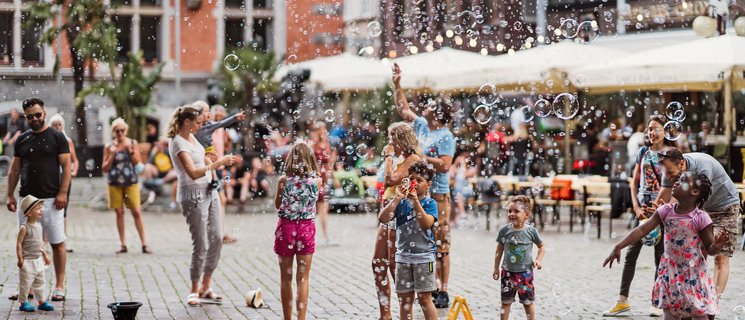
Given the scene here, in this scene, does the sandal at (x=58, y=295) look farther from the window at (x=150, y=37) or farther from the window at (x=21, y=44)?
the window at (x=150, y=37)

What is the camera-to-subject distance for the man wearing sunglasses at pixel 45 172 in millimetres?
8828

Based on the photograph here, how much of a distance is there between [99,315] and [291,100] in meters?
18.6

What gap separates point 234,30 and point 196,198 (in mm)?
24789

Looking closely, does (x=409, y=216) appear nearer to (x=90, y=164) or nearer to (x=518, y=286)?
(x=518, y=286)

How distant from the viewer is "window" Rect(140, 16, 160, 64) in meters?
32.1

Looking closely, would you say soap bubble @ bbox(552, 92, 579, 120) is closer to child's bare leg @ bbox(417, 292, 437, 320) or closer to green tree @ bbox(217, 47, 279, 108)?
child's bare leg @ bbox(417, 292, 437, 320)

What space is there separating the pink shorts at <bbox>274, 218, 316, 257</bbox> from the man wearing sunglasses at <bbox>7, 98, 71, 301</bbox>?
202 cm

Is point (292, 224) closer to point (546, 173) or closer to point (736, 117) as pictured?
point (546, 173)

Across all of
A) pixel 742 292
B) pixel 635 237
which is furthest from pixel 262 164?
pixel 635 237

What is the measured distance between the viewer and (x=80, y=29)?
24.3m

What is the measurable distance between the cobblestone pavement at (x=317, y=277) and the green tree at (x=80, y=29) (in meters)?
7.95

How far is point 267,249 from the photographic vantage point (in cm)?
1348

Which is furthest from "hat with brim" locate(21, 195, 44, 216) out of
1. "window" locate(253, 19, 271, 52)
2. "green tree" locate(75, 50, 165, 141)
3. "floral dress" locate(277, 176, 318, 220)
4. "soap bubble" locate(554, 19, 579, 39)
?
"window" locate(253, 19, 271, 52)

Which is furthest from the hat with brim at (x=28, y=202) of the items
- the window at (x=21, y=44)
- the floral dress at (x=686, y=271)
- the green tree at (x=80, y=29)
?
the window at (x=21, y=44)
